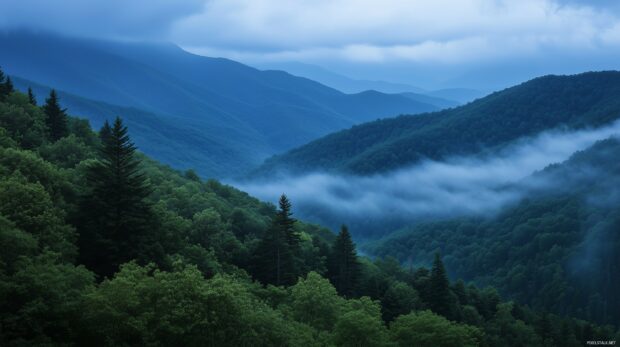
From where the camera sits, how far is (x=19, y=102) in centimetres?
7081

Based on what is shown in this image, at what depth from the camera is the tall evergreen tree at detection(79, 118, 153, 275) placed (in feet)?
136

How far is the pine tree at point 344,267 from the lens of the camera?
7012 cm

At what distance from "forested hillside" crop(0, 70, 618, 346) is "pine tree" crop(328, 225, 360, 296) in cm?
14

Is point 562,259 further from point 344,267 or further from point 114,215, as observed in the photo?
point 114,215

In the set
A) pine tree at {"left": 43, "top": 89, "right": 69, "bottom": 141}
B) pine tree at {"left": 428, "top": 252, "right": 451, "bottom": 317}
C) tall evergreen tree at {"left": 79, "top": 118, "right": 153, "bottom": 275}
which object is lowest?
pine tree at {"left": 428, "top": 252, "right": 451, "bottom": 317}

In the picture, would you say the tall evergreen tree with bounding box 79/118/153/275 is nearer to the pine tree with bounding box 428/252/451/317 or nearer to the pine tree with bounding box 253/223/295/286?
the pine tree with bounding box 253/223/295/286

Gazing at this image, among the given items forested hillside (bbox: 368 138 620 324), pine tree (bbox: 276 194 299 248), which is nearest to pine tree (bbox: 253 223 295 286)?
pine tree (bbox: 276 194 299 248)

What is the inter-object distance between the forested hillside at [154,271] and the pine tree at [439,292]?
0.13m

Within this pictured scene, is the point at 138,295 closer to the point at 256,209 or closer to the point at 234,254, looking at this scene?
the point at 234,254

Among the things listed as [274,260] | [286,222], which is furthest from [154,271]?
[286,222]

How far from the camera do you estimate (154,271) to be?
32.0m

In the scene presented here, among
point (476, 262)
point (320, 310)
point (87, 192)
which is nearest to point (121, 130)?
point (87, 192)

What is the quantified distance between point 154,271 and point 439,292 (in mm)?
47682

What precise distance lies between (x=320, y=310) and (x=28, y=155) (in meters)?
24.1
